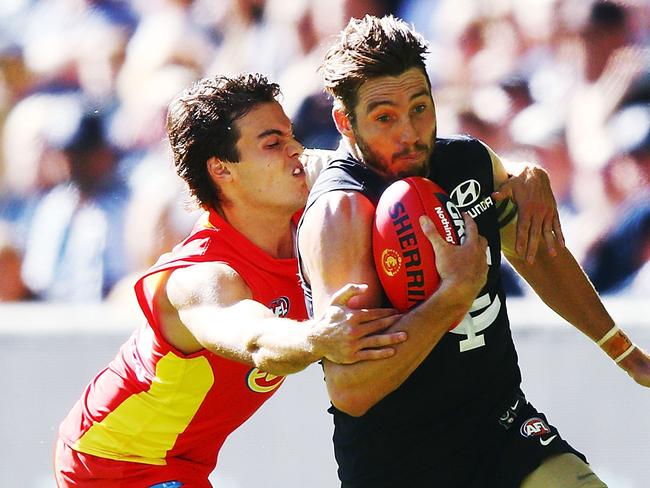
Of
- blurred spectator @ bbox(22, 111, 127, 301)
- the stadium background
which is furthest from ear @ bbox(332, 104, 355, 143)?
blurred spectator @ bbox(22, 111, 127, 301)

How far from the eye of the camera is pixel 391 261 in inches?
107

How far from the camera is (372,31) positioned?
2.94 meters

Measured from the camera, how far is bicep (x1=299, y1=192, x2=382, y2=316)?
8.78 feet

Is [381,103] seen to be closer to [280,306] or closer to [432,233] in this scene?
[432,233]

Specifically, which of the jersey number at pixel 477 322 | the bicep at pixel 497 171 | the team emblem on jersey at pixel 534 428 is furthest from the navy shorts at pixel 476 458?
the bicep at pixel 497 171

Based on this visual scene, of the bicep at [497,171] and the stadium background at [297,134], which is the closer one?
the bicep at [497,171]

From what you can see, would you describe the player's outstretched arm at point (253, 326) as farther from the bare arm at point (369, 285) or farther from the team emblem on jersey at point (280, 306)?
the team emblem on jersey at point (280, 306)

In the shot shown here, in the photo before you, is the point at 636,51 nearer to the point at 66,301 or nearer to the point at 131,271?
the point at 131,271

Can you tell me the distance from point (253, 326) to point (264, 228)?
65cm

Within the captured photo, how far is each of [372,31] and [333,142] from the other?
237cm

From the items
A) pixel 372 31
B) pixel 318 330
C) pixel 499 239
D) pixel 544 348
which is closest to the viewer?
pixel 318 330

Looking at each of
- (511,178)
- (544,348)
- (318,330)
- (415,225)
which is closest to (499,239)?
(511,178)

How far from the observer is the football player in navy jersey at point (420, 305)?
8.80 feet

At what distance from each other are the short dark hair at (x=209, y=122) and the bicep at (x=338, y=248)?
2.45ft
